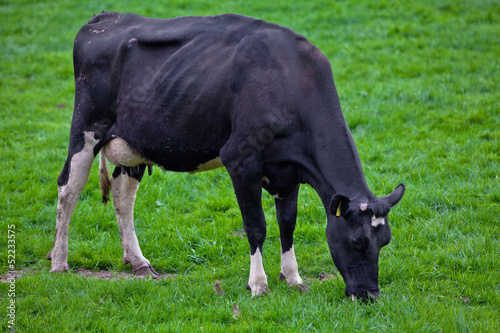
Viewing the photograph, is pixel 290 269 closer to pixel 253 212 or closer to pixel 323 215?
pixel 253 212

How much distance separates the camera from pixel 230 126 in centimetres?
518

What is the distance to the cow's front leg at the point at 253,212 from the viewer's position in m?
5.02

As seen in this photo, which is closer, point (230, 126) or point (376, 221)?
point (376, 221)

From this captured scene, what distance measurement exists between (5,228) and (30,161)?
1.99 m

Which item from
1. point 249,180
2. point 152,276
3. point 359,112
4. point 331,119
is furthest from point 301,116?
point 359,112

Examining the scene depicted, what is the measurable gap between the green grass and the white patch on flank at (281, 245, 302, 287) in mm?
126

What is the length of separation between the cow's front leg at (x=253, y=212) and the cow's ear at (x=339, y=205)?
2.67 ft

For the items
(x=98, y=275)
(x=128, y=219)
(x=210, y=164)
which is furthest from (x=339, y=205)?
(x=98, y=275)

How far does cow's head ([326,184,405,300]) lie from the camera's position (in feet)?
14.7

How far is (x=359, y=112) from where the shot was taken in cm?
943

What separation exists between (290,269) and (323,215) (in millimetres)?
1539

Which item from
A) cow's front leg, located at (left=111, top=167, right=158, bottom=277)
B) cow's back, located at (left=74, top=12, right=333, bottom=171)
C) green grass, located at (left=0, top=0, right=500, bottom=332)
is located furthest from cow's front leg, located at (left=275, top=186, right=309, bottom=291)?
cow's front leg, located at (left=111, top=167, right=158, bottom=277)

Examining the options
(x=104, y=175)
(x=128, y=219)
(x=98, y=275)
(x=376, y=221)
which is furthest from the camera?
(x=104, y=175)

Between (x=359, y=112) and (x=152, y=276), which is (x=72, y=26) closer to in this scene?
(x=359, y=112)
